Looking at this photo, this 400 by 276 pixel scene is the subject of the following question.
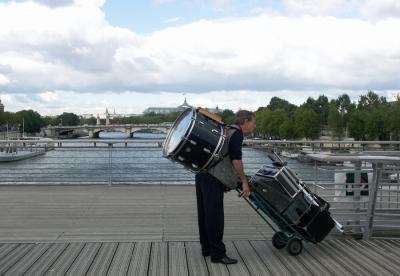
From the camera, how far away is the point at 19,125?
122 meters

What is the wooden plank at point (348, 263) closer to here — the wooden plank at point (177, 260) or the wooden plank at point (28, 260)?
the wooden plank at point (177, 260)

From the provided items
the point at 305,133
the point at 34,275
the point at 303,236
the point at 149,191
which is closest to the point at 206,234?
the point at 303,236

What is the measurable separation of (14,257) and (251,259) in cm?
234

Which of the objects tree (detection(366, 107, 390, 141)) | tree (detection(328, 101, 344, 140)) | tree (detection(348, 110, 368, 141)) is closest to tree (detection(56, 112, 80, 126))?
tree (detection(328, 101, 344, 140))

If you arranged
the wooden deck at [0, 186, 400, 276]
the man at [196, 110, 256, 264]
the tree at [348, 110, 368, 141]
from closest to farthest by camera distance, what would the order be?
the wooden deck at [0, 186, 400, 276]
the man at [196, 110, 256, 264]
the tree at [348, 110, 368, 141]

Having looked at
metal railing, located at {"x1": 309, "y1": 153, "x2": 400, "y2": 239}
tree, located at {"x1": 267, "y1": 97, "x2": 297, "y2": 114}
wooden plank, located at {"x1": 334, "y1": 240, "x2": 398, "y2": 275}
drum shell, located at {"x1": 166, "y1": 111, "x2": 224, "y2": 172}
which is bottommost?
wooden plank, located at {"x1": 334, "y1": 240, "x2": 398, "y2": 275}

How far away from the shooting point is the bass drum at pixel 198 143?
4.93 metres

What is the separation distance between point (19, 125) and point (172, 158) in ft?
405

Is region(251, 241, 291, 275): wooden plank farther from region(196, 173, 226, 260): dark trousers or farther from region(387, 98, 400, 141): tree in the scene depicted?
region(387, 98, 400, 141): tree

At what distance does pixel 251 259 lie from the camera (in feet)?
17.4

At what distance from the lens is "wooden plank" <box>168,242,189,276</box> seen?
4910 mm

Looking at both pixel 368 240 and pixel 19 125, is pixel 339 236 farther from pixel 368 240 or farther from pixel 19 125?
pixel 19 125

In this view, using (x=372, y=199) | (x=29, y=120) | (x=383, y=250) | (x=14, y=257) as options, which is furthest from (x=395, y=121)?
(x=29, y=120)

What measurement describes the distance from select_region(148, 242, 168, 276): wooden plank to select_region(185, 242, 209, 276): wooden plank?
8.9 inches
